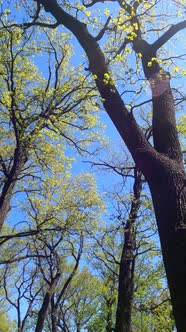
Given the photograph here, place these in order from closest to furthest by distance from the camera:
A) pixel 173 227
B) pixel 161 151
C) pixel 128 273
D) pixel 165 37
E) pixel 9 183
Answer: pixel 173 227 < pixel 161 151 < pixel 165 37 < pixel 9 183 < pixel 128 273

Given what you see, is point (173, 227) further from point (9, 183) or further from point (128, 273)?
point (128, 273)

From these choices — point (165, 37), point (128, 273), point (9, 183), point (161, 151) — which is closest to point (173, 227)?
point (161, 151)

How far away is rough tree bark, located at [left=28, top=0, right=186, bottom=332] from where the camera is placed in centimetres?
331

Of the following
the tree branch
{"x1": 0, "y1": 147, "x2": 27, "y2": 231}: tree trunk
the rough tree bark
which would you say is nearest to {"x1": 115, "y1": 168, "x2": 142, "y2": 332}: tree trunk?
{"x1": 0, "y1": 147, "x2": 27, "y2": 231}: tree trunk

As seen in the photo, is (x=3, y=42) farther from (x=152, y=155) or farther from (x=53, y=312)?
(x=53, y=312)

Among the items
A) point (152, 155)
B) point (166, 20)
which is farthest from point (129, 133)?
point (166, 20)

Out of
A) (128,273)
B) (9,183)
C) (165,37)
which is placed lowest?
(128,273)

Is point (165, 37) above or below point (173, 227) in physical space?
above

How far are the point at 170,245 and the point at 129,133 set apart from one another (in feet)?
5.63

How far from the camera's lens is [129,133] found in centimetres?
454

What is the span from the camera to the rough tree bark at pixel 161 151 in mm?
3312

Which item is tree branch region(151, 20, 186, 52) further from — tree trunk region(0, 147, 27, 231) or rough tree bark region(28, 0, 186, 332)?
tree trunk region(0, 147, 27, 231)

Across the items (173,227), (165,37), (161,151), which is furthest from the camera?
(165,37)

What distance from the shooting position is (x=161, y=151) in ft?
14.4
